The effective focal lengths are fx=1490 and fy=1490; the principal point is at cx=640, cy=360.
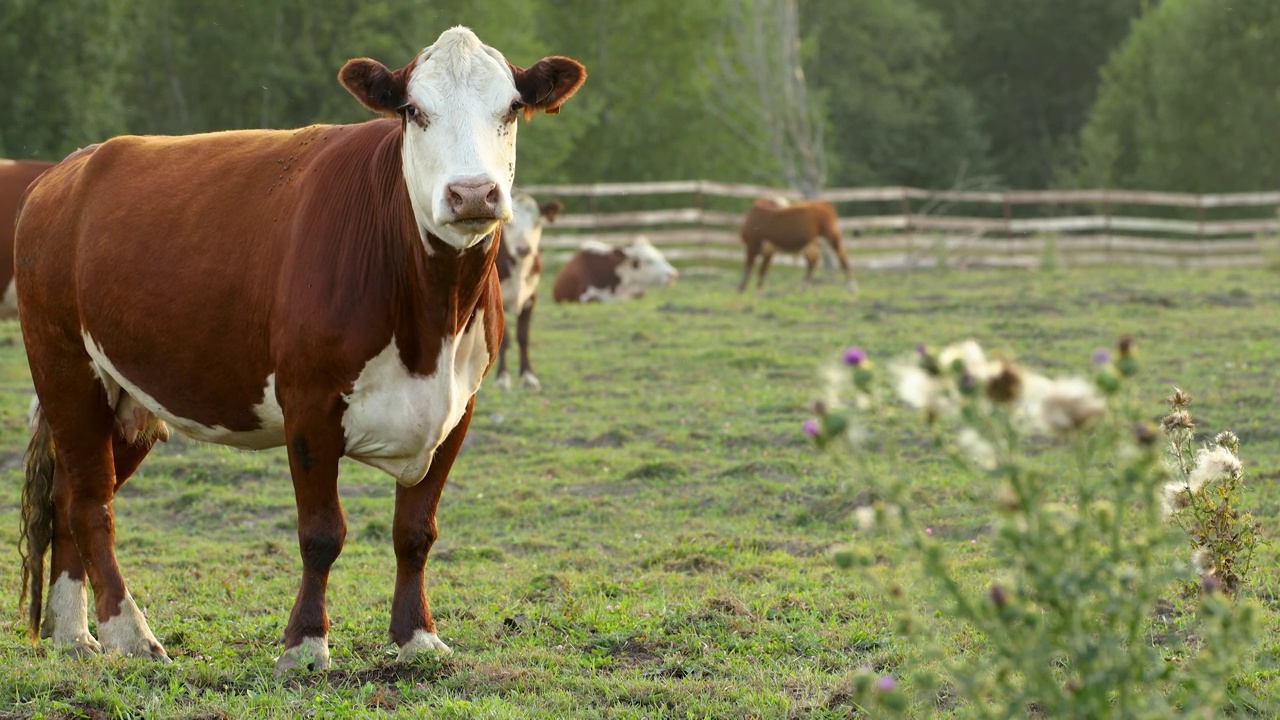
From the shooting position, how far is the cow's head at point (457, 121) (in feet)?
14.5

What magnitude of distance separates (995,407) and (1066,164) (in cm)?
5013

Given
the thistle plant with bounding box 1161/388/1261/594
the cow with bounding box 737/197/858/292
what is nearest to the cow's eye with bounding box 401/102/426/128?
the thistle plant with bounding box 1161/388/1261/594

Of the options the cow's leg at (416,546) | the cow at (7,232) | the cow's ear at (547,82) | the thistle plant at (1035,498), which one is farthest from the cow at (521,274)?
the thistle plant at (1035,498)

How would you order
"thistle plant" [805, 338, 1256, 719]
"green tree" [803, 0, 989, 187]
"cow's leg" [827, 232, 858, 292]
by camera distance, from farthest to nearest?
1. "green tree" [803, 0, 989, 187]
2. "cow's leg" [827, 232, 858, 292]
3. "thistle plant" [805, 338, 1256, 719]

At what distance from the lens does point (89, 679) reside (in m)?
4.62

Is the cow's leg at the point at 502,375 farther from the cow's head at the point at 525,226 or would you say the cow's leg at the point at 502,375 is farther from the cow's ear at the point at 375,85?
the cow's ear at the point at 375,85

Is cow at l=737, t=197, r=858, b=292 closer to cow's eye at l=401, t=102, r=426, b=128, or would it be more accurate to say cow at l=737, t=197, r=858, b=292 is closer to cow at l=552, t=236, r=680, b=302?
cow at l=552, t=236, r=680, b=302

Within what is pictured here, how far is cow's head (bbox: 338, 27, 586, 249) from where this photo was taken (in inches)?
174

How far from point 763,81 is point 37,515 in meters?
27.1

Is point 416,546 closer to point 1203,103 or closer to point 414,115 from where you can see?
point 414,115

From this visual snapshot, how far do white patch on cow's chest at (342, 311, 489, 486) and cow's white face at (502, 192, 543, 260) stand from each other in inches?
339

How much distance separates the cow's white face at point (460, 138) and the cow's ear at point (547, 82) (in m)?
0.08

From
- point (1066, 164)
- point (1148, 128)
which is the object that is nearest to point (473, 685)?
point (1148, 128)

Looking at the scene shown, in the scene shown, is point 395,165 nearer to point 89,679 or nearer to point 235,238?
point 235,238
